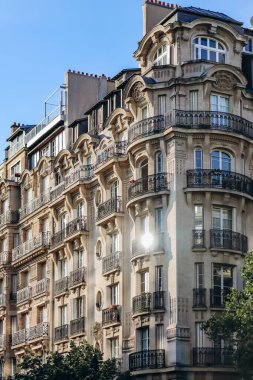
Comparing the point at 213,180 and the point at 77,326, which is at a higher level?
the point at 213,180

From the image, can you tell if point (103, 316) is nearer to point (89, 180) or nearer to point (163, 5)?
point (89, 180)

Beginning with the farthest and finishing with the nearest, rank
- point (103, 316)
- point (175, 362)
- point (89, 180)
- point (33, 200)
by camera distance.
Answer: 1. point (33, 200)
2. point (89, 180)
3. point (103, 316)
4. point (175, 362)

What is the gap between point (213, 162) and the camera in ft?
158

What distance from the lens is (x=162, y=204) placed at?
157 ft

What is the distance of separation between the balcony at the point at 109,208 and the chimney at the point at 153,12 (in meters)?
8.71

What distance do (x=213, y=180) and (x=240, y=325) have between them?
335 inches

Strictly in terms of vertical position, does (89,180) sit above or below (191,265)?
above

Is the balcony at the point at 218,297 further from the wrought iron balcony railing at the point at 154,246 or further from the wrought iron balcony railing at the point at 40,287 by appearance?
the wrought iron balcony railing at the point at 40,287

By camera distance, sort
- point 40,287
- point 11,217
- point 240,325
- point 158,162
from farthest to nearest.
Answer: point 11,217 < point 40,287 < point 158,162 < point 240,325

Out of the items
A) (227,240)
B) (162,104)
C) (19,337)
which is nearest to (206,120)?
(162,104)

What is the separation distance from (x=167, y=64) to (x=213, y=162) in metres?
5.23

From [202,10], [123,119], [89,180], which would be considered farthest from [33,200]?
→ [202,10]

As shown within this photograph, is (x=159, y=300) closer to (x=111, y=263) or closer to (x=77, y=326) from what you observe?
(x=111, y=263)

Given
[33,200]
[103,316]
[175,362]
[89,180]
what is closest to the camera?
[175,362]
